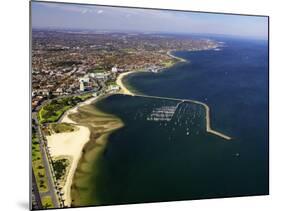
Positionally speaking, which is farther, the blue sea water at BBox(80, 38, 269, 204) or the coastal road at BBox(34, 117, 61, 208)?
the blue sea water at BBox(80, 38, 269, 204)

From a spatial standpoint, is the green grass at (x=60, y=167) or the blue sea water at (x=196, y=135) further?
the blue sea water at (x=196, y=135)

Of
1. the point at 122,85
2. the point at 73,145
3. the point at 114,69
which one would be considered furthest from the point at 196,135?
the point at 73,145

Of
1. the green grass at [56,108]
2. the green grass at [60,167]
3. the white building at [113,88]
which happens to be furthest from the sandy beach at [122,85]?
the green grass at [60,167]

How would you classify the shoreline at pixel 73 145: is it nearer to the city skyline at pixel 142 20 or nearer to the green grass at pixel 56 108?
the green grass at pixel 56 108

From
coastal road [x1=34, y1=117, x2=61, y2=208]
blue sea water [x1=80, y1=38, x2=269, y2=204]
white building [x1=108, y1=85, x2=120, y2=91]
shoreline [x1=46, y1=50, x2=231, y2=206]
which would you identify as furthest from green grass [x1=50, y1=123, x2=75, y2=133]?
white building [x1=108, y1=85, x2=120, y2=91]

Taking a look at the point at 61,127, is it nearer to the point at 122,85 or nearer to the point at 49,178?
the point at 49,178

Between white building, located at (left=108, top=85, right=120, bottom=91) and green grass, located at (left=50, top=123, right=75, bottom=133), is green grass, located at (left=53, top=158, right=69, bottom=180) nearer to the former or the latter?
green grass, located at (left=50, top=123, right=75, bottom=133)
